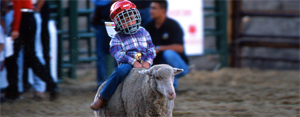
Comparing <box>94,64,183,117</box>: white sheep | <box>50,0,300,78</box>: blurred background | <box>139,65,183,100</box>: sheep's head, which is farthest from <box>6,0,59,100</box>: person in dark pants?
<box>139,65,183,100</box>: sheep's head

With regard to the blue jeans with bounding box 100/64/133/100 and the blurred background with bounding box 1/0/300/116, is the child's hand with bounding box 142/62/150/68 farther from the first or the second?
the blurred background with bounding box 1/0/300/116

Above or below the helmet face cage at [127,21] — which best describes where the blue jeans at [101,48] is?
below

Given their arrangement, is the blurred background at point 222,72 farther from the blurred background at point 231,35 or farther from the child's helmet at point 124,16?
the child's helmet at point 124,16

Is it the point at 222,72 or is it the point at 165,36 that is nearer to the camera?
the point at 165,36

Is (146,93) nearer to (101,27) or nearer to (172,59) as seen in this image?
(172,59)

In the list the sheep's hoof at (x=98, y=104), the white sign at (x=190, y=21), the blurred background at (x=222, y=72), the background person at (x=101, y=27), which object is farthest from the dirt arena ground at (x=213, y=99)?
the sheep's hoof at (x=98, y=104)

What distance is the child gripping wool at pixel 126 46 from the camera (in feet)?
10.1

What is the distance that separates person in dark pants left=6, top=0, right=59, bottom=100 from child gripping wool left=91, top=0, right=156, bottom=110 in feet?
7.21

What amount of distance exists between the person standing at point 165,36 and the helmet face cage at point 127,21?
229 cm

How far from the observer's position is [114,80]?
10.0ft

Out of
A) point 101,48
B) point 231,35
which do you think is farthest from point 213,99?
point 231,35

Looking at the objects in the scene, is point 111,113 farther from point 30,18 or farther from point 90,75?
point 90,75

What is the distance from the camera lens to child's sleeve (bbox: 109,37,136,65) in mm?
3115

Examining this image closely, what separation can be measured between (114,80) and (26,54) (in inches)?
98.4
